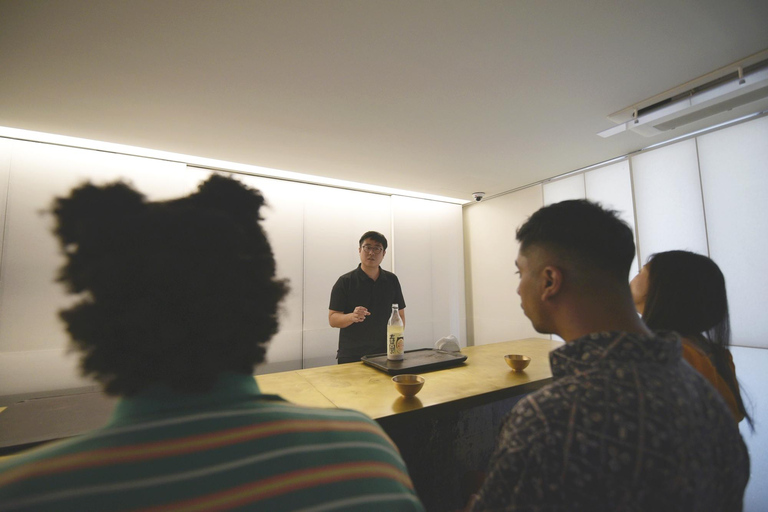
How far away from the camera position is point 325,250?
416 cm

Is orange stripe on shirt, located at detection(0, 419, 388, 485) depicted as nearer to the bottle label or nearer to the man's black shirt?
the bottle label

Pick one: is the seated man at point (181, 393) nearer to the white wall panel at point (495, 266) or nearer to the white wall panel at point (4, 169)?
the white wall panel at point (4, 169)

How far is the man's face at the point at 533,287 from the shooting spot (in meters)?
0.99

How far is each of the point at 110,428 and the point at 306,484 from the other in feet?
0.91

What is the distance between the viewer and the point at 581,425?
644mm

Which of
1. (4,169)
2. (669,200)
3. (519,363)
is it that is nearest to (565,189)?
(669,200)

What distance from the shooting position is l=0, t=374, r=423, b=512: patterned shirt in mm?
396

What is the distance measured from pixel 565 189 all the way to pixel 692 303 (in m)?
2.97

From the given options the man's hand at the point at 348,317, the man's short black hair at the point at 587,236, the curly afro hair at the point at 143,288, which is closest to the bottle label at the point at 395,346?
the man's hand at the point at 348,317

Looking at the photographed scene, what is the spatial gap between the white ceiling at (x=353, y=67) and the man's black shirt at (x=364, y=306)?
1269 mm

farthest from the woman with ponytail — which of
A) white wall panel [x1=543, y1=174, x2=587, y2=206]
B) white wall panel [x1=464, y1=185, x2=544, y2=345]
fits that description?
white wall panel [x1=464, y1=185, x2=544, y2=345]

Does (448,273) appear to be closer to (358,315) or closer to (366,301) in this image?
(366,301)

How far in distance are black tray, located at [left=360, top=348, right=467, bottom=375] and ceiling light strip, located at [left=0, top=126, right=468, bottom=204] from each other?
263 centimetres

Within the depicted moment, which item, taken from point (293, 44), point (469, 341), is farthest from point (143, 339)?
point (469, 341)
